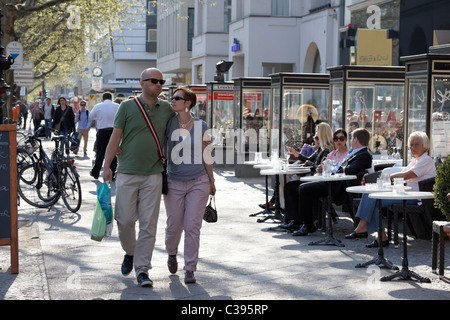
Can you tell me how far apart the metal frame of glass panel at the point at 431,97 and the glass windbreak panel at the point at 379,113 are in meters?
2.82

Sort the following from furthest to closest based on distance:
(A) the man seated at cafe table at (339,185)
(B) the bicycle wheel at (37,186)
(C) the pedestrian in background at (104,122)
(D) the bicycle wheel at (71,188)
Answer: (C) the pedestrian in background at (104,122)
(B) the bicycle wheel at (37,186)
(D) the bicycle wheel at (71,188)
(A) the man seated at cafe table at (339,185)

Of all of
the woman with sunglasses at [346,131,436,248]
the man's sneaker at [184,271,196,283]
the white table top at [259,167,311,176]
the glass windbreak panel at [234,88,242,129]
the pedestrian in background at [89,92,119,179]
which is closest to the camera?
the man's sneaker at [184,271,196,283]

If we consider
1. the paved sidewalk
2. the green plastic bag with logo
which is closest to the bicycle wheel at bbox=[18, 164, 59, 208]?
the paved sidewalk

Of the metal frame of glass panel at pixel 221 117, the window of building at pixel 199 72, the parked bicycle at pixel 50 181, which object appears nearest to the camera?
the parked bicycle at pixel 50 181

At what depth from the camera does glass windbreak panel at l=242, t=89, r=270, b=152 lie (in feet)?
65.5

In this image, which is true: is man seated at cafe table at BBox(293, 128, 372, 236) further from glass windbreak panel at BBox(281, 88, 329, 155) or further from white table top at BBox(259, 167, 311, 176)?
glass windbreak panel at BBox(281, 88, 329, 155)

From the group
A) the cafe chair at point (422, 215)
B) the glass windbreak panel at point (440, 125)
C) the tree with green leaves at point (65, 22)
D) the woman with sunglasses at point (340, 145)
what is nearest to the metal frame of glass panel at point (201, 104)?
the tree with green leaves at point (65, 22)

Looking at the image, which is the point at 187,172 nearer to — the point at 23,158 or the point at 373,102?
the point at 23,158

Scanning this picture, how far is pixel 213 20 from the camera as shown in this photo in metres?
42.9

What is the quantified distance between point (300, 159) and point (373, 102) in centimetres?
287

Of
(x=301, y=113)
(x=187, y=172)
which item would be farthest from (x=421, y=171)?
(x=301, y=113)

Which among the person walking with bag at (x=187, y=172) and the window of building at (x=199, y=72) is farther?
the window of building at (x=199, y=72)

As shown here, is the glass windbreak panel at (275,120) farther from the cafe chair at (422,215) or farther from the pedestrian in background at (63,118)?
the cafe chair at (422,215)

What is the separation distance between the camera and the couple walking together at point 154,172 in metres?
7.57
